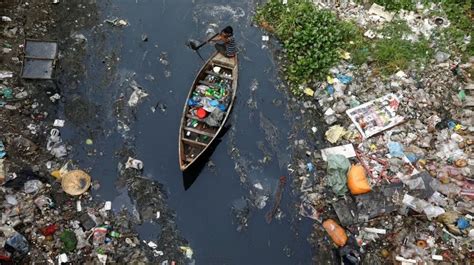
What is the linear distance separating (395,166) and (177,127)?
4.12 meters

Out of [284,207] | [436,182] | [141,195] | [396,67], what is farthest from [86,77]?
[436,182]

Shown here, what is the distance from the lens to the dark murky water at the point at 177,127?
797 cm

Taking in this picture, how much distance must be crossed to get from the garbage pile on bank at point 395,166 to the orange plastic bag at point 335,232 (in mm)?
17

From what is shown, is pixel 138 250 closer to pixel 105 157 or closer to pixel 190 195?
pixel 190 195

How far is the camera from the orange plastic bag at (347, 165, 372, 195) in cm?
799

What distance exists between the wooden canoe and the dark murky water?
0.49 metres

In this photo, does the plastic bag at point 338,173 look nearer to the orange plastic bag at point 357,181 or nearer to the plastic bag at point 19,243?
the orange plastic bag at point 357,181

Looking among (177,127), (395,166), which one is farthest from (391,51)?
(177,127)

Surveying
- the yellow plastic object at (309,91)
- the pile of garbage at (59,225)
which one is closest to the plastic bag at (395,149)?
the yellow plastic object at (309,91)

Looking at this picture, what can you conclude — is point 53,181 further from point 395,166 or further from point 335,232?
point 395,166

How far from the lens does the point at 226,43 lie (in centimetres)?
888

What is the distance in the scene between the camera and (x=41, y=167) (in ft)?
26.6

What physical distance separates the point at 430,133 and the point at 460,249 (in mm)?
2170

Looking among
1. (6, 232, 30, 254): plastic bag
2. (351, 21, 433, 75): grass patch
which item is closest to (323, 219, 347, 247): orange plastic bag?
(351, 21, 433, 75): grass patch
